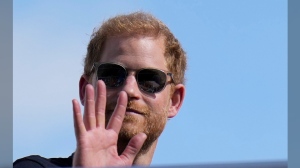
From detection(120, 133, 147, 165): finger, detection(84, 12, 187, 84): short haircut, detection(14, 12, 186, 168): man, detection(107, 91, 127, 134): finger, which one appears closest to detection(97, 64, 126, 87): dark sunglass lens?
detection(14, 12, 186, 168): man

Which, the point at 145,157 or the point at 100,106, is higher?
the point at 100,106

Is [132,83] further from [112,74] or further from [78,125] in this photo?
[78,125]

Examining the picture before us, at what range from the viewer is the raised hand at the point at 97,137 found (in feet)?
7.00

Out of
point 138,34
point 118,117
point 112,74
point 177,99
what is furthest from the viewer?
point 177,99

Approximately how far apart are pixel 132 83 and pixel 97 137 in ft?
3.27

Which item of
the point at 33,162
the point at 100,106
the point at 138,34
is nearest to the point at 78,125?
the point at 100,106

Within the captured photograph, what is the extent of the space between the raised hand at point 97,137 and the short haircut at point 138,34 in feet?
3.79

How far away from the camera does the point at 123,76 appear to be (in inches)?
127

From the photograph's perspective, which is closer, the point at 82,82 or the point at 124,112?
the point at 124,112

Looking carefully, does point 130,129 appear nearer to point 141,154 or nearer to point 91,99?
point 141,154

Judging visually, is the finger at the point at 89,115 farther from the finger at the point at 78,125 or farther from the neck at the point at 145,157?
the neck at the point at 145,157

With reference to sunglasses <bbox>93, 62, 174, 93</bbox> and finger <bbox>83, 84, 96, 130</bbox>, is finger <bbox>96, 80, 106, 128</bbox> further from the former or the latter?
sunglasses <bbox>93, 62, 174, 93</bbox>

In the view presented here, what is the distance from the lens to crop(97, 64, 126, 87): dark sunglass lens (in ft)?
10.5

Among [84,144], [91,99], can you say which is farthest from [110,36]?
[84,144]
